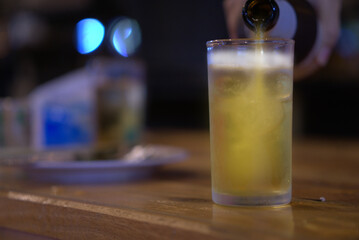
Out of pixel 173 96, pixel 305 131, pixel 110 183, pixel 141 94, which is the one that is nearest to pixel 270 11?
pixel 110 183

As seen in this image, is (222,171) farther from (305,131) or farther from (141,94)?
(305,131)

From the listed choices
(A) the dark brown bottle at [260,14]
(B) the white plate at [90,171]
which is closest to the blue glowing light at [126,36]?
(B) the white plate at [90,171]

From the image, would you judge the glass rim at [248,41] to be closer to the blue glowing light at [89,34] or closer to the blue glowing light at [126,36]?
the blue glowing light at [126,36]

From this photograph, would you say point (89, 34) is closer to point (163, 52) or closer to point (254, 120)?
point (163, 52)

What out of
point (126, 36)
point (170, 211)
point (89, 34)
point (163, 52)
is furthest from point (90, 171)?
point (89, 34)

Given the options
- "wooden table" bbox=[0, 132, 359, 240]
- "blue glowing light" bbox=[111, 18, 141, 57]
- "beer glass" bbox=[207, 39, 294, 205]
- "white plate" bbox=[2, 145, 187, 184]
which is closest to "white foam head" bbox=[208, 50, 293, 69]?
"beer glass" bbox=[207, 39, 294, 205]

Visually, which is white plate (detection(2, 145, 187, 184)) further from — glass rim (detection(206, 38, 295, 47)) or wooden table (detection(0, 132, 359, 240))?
glass rim (detection(206, 38, 295, 47))
